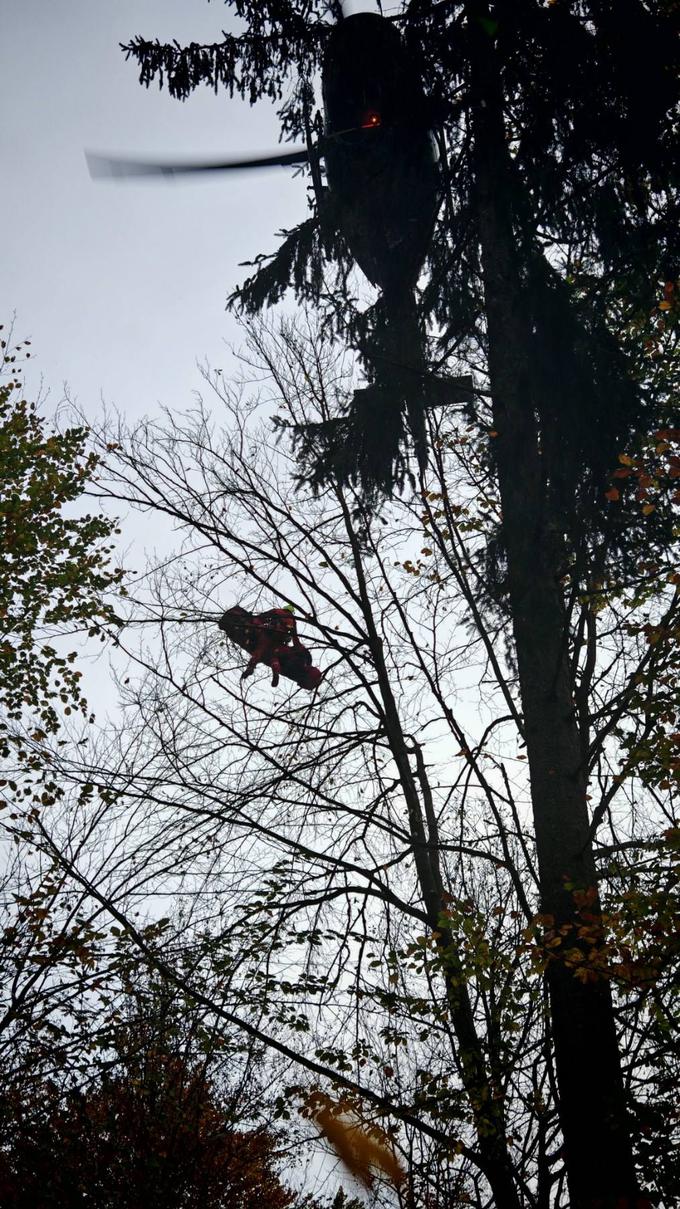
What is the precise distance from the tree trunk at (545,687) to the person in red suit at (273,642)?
7.44ft

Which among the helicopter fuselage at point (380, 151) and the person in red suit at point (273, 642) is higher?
the helicopter fuselage at point (380, 151)

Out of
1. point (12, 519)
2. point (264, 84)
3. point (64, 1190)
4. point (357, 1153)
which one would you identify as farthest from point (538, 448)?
point (12, 519)

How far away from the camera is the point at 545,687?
6637mm

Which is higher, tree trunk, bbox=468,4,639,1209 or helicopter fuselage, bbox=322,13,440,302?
helicopter fuselage, bbox=322,13,440,302

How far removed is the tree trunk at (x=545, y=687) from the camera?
211 inches

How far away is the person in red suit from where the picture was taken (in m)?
8.20

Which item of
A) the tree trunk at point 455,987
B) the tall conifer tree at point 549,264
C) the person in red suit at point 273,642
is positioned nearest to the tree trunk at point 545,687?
the tall conifer tree at point 549,264

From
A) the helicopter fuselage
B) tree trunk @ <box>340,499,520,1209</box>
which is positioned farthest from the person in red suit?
the helicopter fuselage

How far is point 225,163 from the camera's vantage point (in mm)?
7293

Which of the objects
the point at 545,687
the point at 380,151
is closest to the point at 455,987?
the point at 545,687

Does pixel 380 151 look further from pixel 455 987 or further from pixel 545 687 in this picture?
pixel 455 987

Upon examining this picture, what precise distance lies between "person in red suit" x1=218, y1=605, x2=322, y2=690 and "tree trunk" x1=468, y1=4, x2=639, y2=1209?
2267mm

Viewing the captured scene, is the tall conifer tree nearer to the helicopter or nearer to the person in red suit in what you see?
the helicopter

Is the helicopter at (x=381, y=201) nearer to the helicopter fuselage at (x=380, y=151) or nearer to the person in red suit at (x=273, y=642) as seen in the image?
the helicopter fuselage at (x=380, y=151)
